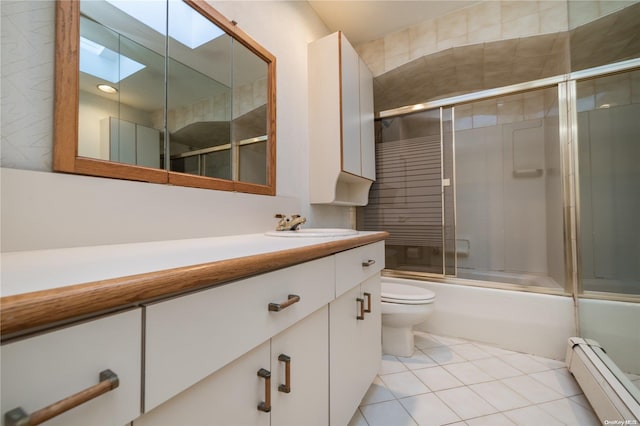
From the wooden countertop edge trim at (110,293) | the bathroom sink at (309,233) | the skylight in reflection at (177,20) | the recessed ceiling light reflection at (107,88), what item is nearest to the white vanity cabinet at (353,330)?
the bathroom sink at (309,233)

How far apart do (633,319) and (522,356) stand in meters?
0.60

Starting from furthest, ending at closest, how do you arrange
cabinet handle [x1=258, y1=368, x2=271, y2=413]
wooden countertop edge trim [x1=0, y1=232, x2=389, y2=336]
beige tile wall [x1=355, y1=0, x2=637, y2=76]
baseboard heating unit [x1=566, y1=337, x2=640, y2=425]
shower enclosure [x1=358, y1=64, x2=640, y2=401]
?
beige tile wall [x1=355, y1=0, x2=637, y2=76] → shower enclosure [x1=358, y1=64, x2=640, y2=401] → baseboard heating unit [x1=566, y1=337, x2=640, y2=425] → cabinet handle [x1=258, y1=368, x2=271, y2=413] → wooden countertop edge trim [x1=0, y1=232, x2=389, y2=336]

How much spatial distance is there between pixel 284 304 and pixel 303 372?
273 mm

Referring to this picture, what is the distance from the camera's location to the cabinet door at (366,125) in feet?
6.66

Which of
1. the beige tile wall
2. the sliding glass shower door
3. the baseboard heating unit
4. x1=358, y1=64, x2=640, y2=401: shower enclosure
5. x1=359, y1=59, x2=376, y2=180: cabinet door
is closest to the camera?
the baseboard heating unit

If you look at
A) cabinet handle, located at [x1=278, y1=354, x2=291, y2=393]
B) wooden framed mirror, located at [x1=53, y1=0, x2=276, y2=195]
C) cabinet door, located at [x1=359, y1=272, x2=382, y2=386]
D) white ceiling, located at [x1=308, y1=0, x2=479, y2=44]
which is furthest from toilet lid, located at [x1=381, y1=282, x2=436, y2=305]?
white ceiling, located at [x1=308, y1=0, x2=479, y2=44]

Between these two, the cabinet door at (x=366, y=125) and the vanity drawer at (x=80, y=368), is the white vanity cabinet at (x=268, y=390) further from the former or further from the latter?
the cabinet door at (x=366, y=125)

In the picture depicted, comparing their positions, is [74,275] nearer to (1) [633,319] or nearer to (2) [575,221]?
(1) [633,319]

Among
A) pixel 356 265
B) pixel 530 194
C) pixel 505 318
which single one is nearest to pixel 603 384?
pixel 505 318

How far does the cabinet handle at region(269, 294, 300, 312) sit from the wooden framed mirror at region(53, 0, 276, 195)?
24.3 inches

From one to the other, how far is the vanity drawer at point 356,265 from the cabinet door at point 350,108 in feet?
2.22

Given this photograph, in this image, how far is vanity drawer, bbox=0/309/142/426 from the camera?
265 millimetres

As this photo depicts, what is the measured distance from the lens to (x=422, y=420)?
120 centimetres

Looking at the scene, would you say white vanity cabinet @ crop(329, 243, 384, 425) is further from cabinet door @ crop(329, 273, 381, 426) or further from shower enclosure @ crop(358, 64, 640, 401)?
shower enclosure @ crop(358, 64, 640, 401)
